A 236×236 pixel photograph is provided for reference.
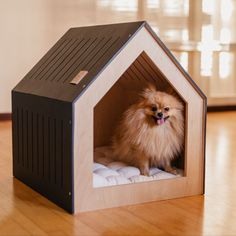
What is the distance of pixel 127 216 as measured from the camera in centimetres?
188

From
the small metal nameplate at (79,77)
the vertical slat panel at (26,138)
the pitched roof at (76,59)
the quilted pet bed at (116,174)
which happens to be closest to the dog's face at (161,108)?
the pitched roof at (76,59)

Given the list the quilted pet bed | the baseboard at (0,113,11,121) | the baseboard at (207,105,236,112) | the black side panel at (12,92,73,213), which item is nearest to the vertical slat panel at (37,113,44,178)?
the black side panel at (12,92,73,213)

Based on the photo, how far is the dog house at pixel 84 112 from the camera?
1879 millimetres

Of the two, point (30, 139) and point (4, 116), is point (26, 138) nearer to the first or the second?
point (30, 139)

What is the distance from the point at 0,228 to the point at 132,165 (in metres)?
0.74

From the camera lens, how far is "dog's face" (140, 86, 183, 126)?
212 centimetres

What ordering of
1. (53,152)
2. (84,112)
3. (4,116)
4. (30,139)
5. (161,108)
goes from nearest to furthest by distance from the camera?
(84,112), (53,152), (161,108), (30,139), (4,116)

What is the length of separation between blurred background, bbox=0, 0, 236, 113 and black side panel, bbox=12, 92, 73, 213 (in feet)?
7.45

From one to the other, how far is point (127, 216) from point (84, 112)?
1.41ft

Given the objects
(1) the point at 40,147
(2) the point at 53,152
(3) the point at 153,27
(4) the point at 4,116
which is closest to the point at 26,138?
(1) the point at 40,147

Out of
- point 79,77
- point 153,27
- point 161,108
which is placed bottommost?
point 161,108

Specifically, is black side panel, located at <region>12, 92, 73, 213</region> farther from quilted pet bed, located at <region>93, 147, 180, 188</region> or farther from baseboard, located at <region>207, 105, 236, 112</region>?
baseboard, located at <region>207, 105, 236, 112</region>

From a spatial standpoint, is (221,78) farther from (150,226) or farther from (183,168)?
(150,226)

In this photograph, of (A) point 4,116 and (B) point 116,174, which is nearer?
(B) point 116,174
